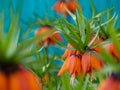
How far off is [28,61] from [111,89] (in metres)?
0.11

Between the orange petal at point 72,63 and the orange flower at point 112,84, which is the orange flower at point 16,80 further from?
the orange petal at point 72,63

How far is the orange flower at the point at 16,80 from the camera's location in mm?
391

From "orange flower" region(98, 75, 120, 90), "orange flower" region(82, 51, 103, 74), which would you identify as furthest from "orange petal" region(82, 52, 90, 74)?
"orange flower" region(98, 75, 120, 90)

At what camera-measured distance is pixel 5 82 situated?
393 millimetres

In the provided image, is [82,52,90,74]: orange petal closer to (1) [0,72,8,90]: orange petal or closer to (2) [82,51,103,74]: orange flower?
(2) [82,51,103,74]: orange flower

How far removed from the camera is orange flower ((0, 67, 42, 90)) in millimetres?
391

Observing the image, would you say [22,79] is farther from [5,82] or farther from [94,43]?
[94,43]

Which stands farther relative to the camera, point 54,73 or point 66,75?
point 54,73

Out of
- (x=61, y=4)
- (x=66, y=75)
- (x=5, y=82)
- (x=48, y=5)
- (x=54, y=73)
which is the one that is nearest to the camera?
(x=5, y=82)

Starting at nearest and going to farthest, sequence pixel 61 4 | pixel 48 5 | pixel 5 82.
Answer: pixel 5 82 → pixel 61 4 → pixel 48 5

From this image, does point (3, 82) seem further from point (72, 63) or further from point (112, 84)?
point (72, 63)

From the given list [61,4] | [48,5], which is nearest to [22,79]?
[61,4]

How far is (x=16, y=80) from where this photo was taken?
394 mm

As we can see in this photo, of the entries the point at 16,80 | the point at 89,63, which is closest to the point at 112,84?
the point at 16,80
